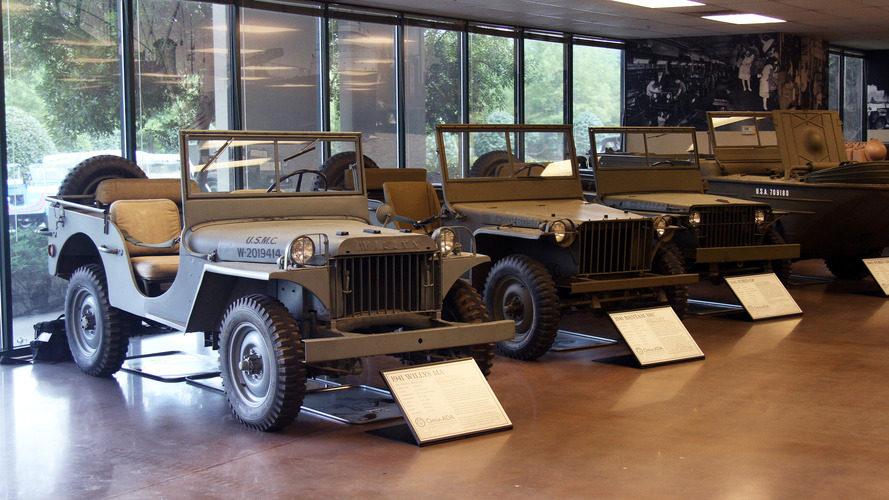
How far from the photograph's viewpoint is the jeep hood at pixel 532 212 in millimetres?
6492

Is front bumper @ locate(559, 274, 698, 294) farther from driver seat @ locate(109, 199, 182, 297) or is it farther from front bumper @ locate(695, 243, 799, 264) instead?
driver seat @ locate(109, 199, 182, 297)

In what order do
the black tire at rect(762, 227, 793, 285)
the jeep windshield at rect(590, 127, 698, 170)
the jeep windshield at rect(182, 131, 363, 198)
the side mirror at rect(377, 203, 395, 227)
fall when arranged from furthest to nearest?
the black tire at rect(762, 227, 793, 285)
the jeep windshield at rect(590, 127, 698, 170)
the side mirror at rect(377, 203, 395, 227)
the jeep windshield at rect(182, 131, 363, 198)

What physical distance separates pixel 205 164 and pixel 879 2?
9718 mm

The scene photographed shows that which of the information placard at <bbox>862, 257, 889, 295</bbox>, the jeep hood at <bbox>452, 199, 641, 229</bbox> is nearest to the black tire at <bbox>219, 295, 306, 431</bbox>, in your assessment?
the jeep hood at <bbox>452, 199, 641, 229</bbox>

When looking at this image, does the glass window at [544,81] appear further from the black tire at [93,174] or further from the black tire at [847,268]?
the black tire at [93,174]

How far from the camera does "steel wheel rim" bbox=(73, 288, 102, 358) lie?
19.4ft

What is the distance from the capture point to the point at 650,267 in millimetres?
6676

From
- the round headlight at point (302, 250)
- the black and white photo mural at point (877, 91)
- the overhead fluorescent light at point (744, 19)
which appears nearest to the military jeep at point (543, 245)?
the round headlight at point (302, 250)

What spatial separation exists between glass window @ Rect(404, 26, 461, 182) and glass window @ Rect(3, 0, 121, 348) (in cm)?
415

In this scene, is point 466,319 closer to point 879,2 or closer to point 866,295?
point 866,295

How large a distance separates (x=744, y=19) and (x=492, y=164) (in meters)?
6.94

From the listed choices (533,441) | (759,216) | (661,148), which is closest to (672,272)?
(759,216)

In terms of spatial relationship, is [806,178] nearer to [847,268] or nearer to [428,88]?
[847,268]

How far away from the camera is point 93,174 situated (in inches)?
257
